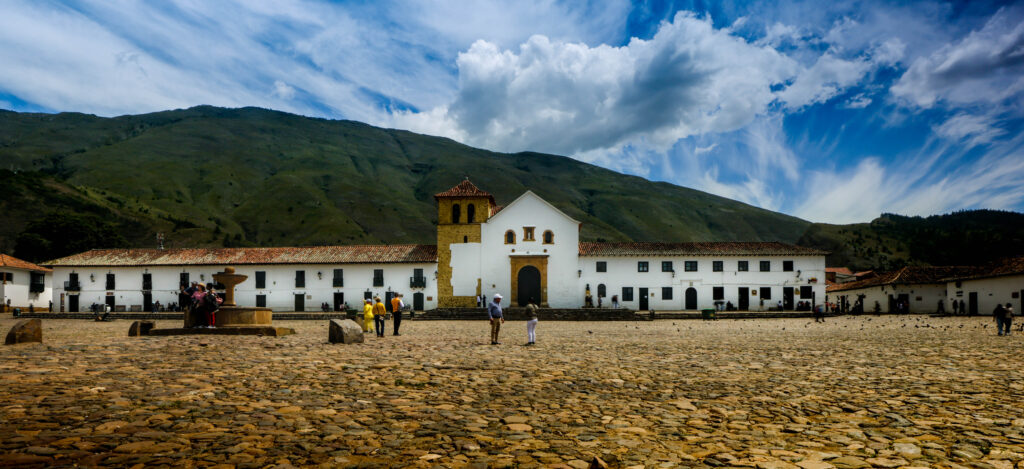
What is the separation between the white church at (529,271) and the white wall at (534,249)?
0.25 ft

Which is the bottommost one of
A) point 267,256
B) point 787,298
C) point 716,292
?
point 787,298

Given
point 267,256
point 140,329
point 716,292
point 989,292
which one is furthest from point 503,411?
point 267,256

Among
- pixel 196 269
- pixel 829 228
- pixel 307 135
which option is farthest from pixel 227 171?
pixel 829 228

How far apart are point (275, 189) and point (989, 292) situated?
11592 centimetres

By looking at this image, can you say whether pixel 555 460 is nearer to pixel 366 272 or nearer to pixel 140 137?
pixel 366 272

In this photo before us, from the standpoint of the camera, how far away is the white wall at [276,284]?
47.1 metres

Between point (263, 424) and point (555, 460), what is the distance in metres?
2.74

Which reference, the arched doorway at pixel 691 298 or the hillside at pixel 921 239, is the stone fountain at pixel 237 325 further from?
the hillside at pixel 921 239

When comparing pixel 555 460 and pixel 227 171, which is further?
pixel 227 171

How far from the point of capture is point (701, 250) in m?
46.7

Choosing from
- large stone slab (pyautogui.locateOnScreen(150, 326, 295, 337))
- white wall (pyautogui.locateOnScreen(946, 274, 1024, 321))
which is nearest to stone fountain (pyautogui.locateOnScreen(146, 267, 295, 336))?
large stone slab (pyautogui.locateOnScreen(150, 326, 295, 337))

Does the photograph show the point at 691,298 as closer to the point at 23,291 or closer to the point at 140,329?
the point at 140,329

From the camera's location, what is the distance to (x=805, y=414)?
625 centimetres

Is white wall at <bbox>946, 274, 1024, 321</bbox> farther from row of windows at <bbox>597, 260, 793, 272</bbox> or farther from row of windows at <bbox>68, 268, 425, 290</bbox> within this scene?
row of windows at <bbox>68, 268, 425, 290</bbox>
